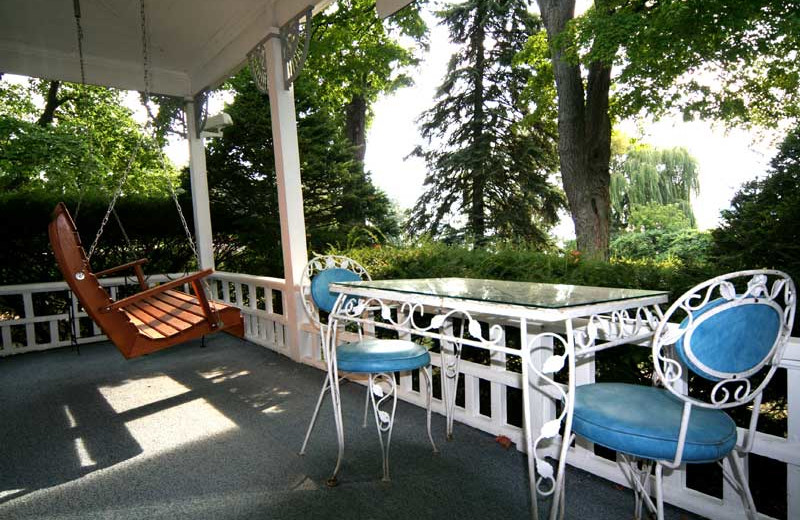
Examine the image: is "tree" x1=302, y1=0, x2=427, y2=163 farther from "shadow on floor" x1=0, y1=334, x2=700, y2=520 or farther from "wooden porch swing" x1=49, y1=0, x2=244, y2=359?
"shadow on floor" x1=0, y1=334, x2=700, y2=520

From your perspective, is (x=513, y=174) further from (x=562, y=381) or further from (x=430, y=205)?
(x=562, y=381)

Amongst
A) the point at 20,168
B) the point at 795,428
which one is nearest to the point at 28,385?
the point at 795,428

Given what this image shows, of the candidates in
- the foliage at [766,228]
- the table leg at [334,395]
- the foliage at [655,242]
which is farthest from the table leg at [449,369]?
the foliage at [655,242]

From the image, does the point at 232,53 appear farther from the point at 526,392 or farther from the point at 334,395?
the point at 526,392

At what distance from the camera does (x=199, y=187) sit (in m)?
5.66

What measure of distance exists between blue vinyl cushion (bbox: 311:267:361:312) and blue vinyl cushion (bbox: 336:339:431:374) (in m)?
0.43

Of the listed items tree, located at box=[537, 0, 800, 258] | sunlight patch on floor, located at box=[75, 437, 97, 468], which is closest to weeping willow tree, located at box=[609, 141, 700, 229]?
tree, located at box=[537, 0, 800, 258]

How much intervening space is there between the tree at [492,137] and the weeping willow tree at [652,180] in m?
8.86

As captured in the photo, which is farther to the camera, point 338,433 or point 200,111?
point 200,111

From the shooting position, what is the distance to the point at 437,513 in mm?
1871

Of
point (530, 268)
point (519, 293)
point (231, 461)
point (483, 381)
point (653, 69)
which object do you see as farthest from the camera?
point (653, 69)

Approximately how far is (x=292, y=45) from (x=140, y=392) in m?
2.83

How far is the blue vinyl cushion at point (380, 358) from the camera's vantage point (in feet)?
6.78

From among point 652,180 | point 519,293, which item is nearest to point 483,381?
point 519,293
